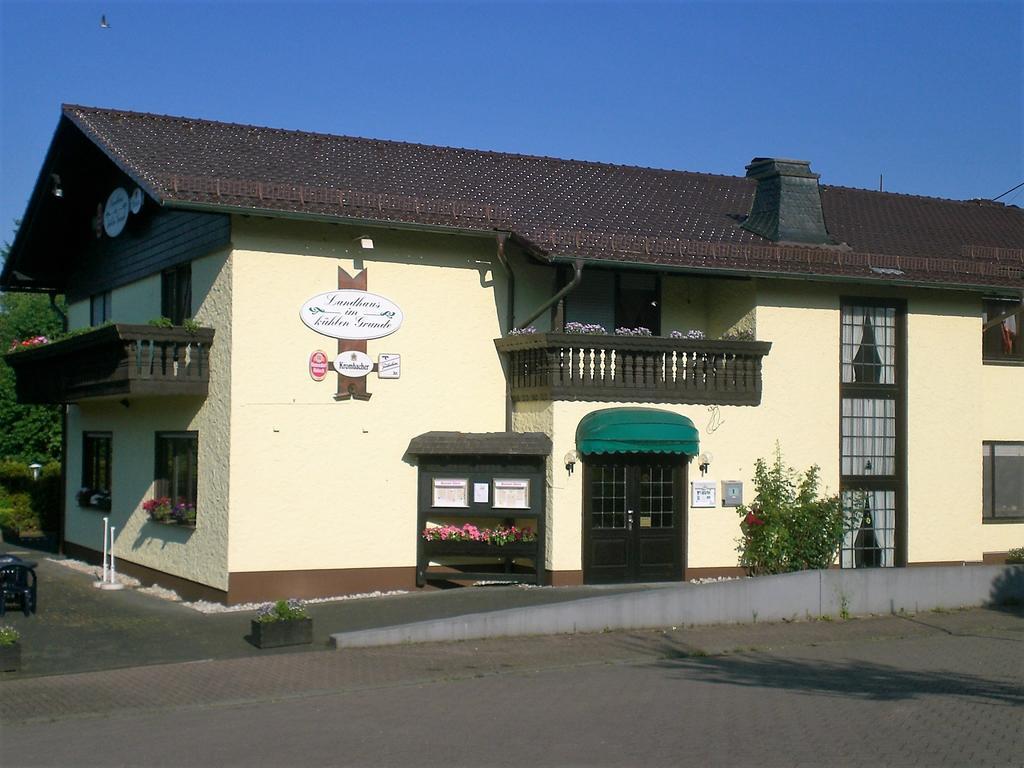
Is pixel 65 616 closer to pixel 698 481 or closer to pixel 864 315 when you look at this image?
pixel 698 481

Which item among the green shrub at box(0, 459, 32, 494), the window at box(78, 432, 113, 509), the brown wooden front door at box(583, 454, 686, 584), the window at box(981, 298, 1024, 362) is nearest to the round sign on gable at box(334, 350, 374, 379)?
the brown wooden front door at box(583, 454, 686, 584)

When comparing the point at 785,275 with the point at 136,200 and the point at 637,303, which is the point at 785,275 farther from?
the point at 136,200

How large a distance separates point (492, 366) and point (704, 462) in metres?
3.59

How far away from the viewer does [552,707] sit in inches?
440

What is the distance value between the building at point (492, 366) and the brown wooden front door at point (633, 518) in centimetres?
5

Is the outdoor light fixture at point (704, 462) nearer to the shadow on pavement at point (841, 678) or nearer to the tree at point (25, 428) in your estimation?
the shadow on pavement at point (841, 678)

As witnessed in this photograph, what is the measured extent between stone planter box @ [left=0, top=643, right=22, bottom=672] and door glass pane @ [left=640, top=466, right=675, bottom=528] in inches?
366

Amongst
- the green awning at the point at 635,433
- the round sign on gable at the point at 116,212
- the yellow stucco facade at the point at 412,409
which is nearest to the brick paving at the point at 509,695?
the yellow stucco facade at the point at 412,409

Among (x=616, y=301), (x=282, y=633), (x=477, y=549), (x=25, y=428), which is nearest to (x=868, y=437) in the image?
(x=616, y=301)

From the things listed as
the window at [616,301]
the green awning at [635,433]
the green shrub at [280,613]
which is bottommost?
the green shrub at [280,613]

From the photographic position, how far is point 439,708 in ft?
36.5

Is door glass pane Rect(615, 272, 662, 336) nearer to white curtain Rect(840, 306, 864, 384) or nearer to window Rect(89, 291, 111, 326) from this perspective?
white curtain Rect(840, 306, 864, 384)

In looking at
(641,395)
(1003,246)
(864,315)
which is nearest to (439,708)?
(641,395)

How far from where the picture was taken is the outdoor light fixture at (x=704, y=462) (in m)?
18.9
